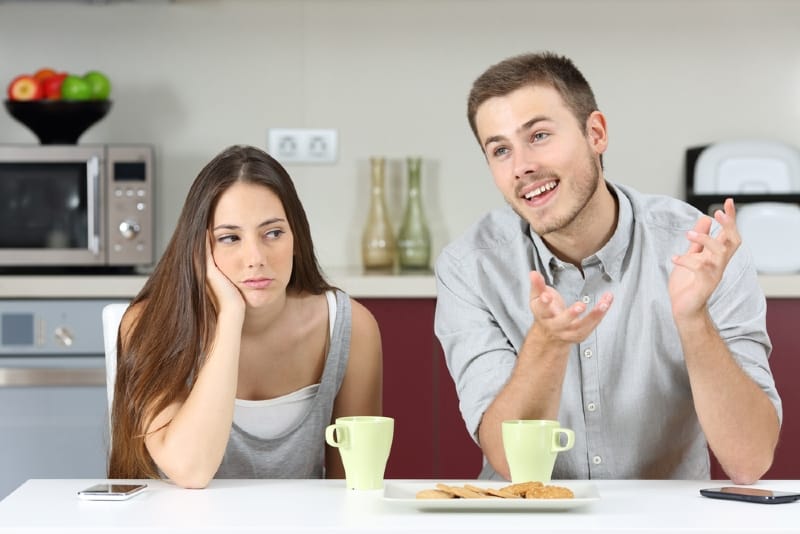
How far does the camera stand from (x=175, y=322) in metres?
1.63

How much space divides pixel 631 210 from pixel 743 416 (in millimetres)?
434

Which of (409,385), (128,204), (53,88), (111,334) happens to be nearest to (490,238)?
(111,334)

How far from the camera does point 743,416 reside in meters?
1.48

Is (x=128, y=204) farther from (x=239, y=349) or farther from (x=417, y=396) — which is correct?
(x=239, y=349)

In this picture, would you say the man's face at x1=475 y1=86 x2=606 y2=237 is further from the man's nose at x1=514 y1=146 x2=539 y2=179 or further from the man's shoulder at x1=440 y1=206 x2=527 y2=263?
the man's shoulder at x1=440 y1=206 x2=527 y2=263

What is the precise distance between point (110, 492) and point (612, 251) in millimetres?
843

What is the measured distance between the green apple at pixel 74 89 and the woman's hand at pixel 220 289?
168 cm

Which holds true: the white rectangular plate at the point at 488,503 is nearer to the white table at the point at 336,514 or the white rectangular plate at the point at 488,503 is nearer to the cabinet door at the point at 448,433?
the white table at the point at 336,514

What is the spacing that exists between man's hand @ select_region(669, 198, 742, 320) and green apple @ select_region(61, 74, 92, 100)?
2.18m

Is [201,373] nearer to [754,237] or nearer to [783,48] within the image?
[754,237]

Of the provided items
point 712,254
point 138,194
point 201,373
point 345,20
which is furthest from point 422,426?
point 712,254

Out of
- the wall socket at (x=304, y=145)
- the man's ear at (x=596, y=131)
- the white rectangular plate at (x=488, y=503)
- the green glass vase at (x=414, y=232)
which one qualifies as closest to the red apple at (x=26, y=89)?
the wall socket at (x=304, y=145)

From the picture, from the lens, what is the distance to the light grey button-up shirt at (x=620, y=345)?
1649 mm

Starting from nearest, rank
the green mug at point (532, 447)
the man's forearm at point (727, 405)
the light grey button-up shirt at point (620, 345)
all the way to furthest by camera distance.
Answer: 1. the green mug at point (532, 447)
2. the man's forearm at point (727, 405)
3. the light grey button-up shirt at point (620, 345)
